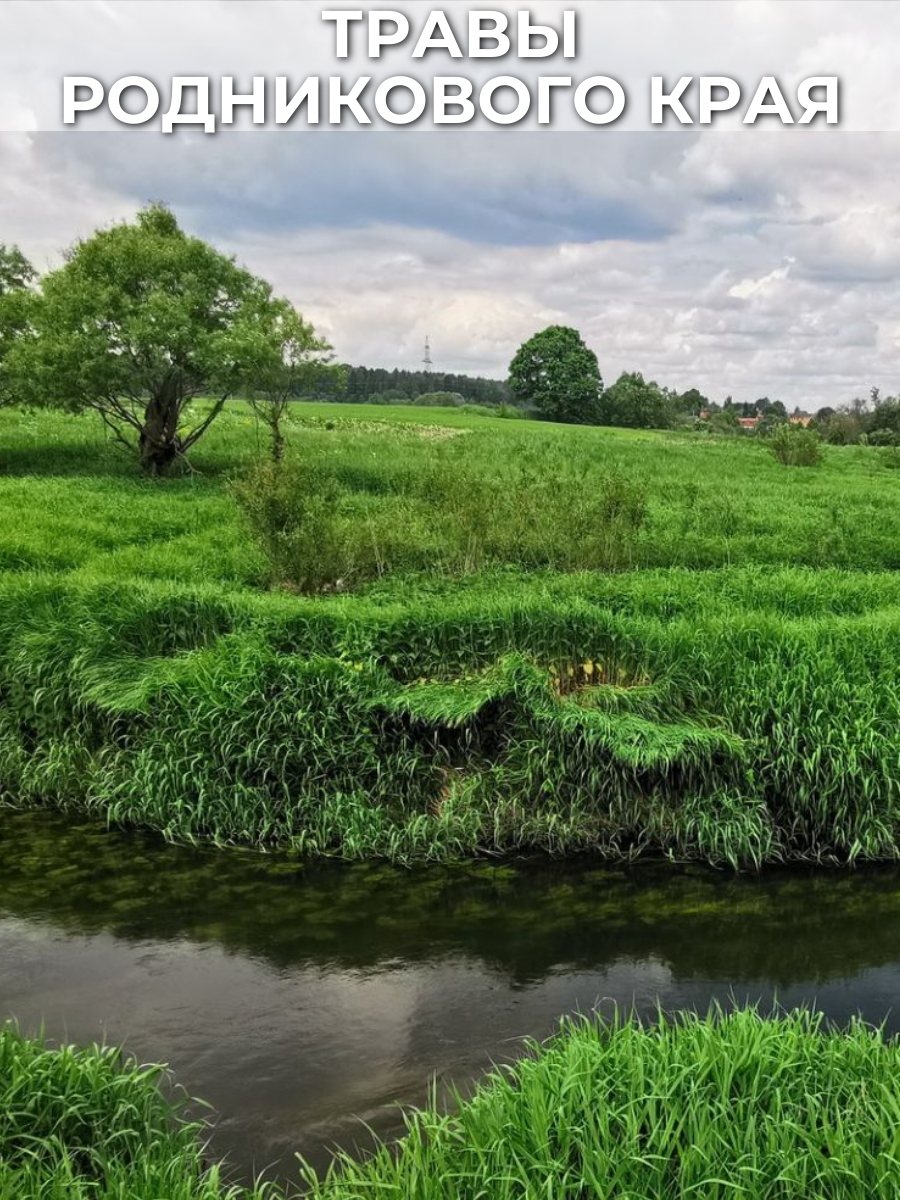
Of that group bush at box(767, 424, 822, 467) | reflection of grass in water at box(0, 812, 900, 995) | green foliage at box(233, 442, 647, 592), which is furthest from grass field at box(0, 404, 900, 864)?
bush at box(767, 424, 822, 467)

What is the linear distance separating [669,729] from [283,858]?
410 cm

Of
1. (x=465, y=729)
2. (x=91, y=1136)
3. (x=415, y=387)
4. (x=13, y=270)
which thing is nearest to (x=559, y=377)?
(x=415, y=387)

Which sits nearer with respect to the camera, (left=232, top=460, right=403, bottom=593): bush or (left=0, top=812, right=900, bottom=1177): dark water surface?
(left=0, top=812, right=900, bottom=1177): dark water surface

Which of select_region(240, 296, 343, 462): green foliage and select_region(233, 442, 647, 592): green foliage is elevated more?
select_region(240, 296, 343, 462): green foliage

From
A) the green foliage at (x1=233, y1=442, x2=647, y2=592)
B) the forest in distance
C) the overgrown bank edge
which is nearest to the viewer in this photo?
the forest in distance

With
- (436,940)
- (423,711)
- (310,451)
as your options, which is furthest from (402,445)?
(436,940)

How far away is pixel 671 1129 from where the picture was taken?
4.40 metres

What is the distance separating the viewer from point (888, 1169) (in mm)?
4121

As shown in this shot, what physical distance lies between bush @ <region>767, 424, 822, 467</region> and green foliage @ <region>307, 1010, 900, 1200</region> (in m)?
35.2

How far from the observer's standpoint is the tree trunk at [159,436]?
25.1 metres

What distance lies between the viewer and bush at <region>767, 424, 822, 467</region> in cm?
3831

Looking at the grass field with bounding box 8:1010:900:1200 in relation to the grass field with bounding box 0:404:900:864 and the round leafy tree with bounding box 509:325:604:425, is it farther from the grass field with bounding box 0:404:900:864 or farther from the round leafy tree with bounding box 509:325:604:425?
the round leafy tree with bounding box 509:325:604:425

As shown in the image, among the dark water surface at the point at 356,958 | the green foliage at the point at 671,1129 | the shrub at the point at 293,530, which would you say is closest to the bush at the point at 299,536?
the shrub at the point at 293,530

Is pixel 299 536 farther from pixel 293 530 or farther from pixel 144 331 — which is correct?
pixel 144 331
